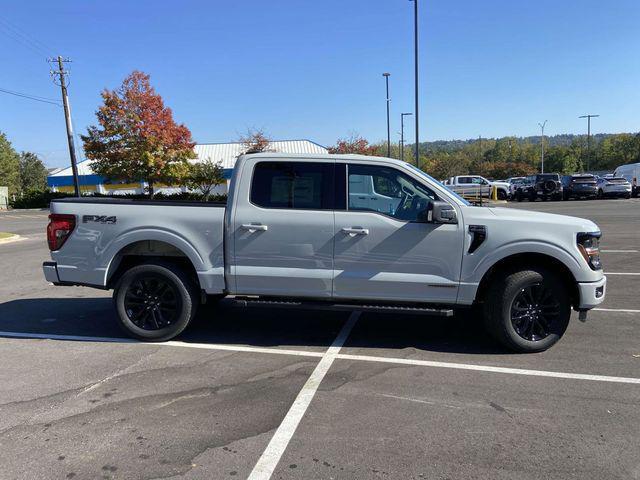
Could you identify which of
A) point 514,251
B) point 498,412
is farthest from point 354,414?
point 514,251

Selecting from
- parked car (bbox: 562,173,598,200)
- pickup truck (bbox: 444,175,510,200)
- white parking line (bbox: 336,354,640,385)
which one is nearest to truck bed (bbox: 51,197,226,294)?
white parking line (bbox: 336,354,640,385)

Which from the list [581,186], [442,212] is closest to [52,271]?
[442,212]

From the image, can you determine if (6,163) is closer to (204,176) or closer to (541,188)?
(204,176)

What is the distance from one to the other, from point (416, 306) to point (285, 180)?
190 centimetres

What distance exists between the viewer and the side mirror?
484cm

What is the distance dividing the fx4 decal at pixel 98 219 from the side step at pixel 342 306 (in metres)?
1.55

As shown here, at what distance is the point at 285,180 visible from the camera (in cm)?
532

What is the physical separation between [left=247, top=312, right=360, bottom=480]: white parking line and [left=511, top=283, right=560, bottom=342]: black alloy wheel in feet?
6.09

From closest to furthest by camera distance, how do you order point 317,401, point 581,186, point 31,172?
point 317,401, point 581,186, point 31,172

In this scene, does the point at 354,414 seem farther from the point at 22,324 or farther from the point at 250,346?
the point at 22,324

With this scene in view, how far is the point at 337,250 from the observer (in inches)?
202

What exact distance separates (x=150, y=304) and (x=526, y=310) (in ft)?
13.1

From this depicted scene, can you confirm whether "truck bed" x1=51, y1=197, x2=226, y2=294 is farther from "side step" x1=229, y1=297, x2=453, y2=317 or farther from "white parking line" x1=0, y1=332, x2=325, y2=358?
"white parking line" x1=0, y1=332, x2=325, y2=358

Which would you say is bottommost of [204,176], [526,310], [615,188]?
[615,188]
